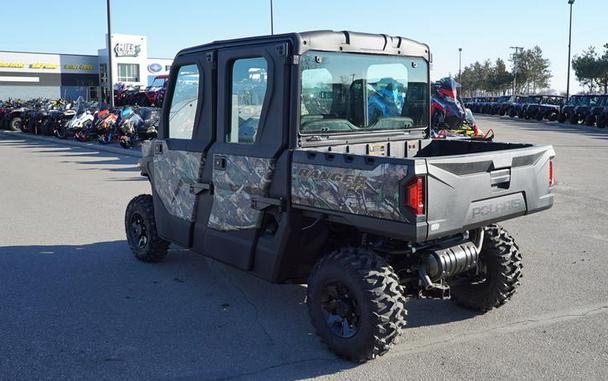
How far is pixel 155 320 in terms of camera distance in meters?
4.95

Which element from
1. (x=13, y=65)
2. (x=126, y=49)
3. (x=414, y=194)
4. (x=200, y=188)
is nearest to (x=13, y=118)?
(x=200, y=188)

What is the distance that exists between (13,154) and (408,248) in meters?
18.3

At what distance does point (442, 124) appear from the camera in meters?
14.5

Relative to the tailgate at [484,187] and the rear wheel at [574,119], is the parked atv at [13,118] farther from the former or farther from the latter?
the tailgate at [484,187]

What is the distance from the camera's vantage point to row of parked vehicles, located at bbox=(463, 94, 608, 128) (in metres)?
32.1

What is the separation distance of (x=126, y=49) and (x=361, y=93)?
232 feet

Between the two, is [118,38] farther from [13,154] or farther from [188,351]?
[188,351]

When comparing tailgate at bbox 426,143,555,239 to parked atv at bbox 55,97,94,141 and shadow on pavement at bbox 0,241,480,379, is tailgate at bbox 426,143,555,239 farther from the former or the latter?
parked atv at bbox 55,97,94,141

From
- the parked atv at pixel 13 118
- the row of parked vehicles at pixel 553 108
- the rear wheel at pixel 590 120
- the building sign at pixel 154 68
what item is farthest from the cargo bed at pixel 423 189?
the building sign at pixel 154 68

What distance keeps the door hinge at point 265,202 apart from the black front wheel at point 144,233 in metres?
2.04

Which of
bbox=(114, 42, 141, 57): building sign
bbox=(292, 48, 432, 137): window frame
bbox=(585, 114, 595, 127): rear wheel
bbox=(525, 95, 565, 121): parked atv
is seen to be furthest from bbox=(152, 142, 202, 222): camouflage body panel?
bbox=(114, 42, 141, 57): building sign

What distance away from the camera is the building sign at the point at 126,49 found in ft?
230

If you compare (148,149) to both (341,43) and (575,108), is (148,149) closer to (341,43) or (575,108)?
(341,43)

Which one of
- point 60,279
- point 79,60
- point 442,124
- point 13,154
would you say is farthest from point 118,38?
point 60,279
